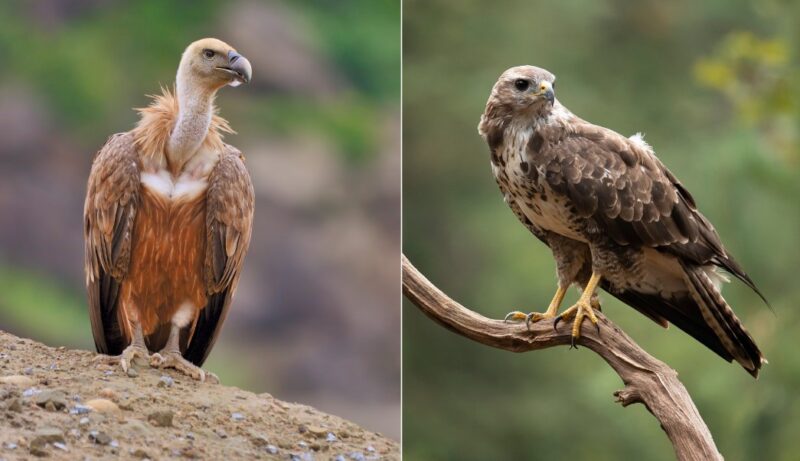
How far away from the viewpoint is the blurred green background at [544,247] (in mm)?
4223

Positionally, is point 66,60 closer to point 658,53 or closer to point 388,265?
point 388,265

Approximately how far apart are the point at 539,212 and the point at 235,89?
84cm

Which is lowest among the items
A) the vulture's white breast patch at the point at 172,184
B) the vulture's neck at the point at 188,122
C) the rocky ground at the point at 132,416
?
the rocky ground at the point at 132,416

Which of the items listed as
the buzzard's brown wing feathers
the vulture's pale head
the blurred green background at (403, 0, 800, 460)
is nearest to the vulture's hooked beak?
the vulture's pale head

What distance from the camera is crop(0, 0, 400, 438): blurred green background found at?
7.57 ft

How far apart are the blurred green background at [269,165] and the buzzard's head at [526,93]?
336 millimetres

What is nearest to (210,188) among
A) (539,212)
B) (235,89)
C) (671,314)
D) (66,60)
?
(235,89)

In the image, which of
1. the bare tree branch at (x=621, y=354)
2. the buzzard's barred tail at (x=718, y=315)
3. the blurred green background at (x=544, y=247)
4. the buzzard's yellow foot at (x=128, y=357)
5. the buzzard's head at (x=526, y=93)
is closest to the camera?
the buzzard's yellow foot at (x=128, y=357)

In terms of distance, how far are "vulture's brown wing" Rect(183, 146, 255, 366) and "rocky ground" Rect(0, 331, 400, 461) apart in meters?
0.14

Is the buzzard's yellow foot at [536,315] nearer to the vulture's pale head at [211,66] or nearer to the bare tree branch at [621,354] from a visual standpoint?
the bare tree branch at [621,354]

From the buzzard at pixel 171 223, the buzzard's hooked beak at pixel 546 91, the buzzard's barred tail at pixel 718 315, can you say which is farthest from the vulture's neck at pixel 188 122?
the buzzard's barred tail at pixel 718 315

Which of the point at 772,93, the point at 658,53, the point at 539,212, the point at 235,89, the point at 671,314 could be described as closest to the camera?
the point at 235,89

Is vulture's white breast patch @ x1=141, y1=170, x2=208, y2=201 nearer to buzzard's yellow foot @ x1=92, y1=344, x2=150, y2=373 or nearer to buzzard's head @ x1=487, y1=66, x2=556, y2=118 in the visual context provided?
buzzard's yellow foot @ x1=92, y1=344, x2=150, y2=373

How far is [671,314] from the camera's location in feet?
9.55
